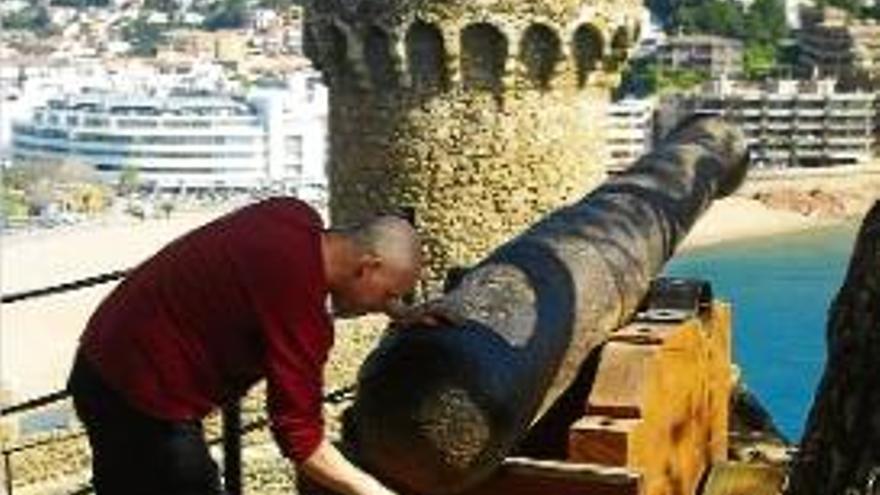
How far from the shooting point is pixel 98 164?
9525 cm

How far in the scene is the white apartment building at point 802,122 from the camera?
2702 inches

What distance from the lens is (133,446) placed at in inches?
123

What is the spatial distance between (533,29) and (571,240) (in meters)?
6.85

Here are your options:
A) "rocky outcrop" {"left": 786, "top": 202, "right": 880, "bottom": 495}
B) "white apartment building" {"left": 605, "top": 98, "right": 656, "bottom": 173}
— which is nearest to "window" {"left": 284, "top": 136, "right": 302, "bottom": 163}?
"white apartment building" {"left": 605, "top": 98, "right": 656, "bottom": 173}

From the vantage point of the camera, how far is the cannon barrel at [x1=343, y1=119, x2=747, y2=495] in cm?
327

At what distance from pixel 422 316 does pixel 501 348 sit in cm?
18

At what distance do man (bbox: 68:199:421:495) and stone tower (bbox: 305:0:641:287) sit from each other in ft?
26.1

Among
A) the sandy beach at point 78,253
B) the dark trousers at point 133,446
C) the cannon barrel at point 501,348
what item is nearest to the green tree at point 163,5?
the sandy beach at point 78,253

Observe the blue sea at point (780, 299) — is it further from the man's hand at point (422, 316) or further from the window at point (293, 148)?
the man's hand at point (422, 316)

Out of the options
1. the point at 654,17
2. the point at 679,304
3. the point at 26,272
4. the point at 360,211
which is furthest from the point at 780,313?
the point at 654,17

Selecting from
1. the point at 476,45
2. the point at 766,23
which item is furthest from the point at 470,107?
the point at 766,23

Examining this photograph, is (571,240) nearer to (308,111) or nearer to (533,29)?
(533,29)

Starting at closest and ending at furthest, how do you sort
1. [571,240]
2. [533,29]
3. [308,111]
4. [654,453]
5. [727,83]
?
[654,453]
[571,240]
[533,29]
[727,83]
[308,111]

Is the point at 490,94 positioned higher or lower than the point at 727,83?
higher
